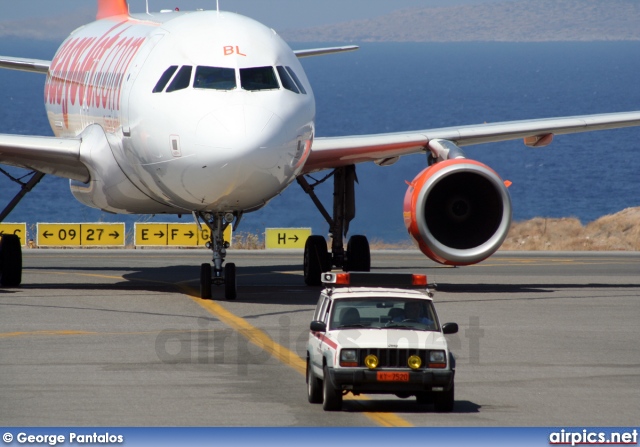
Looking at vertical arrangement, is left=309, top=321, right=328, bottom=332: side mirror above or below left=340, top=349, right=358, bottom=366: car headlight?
above

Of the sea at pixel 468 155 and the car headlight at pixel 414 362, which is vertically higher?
the sea at pixel 468 155

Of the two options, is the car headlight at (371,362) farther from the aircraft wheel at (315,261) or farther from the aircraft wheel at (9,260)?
the aircraft wheel at (9,260)

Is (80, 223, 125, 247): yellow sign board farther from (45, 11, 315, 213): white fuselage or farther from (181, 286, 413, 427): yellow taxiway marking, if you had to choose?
(181, 286, 413, 427): yellow taxiway marking

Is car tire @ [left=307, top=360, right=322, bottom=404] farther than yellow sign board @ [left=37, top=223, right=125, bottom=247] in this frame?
No

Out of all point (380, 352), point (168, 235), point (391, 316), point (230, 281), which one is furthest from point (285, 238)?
point (380, 352)

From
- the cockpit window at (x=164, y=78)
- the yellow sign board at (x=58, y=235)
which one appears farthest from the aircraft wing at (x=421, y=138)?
the yellow sign board at (x=58, y=235)

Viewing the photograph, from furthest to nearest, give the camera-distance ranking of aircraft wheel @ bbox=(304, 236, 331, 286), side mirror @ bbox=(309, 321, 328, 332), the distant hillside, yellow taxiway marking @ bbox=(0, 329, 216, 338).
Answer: the distant hillside < aircraft wheel @ bbox=(304, 236, 331, 286) < yellow taxiway marking @ bbox=(0, 329, 216, 338) < side mirror @ bbox=(309, 321, 328, 332)

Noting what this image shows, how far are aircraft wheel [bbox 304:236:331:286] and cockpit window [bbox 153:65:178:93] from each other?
658 centimetres

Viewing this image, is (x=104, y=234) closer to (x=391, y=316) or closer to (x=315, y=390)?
(x=391, y=316)

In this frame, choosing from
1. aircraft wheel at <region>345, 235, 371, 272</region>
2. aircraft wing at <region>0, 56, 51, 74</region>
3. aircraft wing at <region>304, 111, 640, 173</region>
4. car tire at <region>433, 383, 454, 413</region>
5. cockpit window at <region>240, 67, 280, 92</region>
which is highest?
aircraft wing at <region>0, 56, 51, 74</region>

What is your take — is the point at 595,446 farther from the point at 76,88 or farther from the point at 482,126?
the point at 76,88

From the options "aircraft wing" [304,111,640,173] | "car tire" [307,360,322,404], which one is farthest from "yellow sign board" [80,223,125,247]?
"car tire" [307,360,322,404]

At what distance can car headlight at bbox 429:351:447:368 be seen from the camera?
1409cm

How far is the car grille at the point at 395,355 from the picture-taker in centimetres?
Result: 1405
